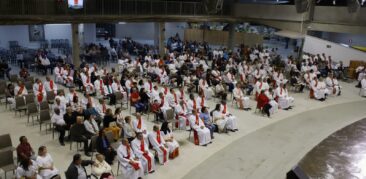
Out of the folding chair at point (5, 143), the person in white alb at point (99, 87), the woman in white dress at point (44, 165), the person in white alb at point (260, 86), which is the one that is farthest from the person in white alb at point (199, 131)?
the person in white alb at point (260, 86)

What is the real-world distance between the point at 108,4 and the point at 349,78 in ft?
50.5

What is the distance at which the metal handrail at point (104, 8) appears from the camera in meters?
16.3

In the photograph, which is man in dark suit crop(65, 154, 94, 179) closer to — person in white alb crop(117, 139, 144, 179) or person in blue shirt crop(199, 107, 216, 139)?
person in white alb crop(117, 139, 144, 179)

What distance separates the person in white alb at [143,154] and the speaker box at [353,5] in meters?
18.4

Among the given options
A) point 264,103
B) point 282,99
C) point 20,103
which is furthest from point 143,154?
point 282,99

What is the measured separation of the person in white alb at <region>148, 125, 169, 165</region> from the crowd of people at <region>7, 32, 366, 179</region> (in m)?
0.03

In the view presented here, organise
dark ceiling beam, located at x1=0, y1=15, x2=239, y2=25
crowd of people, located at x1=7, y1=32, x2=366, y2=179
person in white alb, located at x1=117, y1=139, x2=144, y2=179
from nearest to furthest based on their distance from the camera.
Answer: person in white alb, located at x1=117, y1=139, x2=144, y2=179
crowd of people, located at x1=7, y1=32, x2=366, y2=179
dark ceiling beam, located at x1=0, y1=15, x2=239, y2=25

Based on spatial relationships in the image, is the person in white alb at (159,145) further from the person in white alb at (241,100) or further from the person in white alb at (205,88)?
the person in white alb at (205,88)

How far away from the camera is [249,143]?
11.1 metres

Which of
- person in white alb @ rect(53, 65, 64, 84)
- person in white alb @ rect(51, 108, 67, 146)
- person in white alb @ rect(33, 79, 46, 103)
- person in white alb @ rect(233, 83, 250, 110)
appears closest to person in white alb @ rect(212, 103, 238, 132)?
person in white alb @ rect(233, 83, 250, 110)

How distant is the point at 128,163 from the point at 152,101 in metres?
4.83

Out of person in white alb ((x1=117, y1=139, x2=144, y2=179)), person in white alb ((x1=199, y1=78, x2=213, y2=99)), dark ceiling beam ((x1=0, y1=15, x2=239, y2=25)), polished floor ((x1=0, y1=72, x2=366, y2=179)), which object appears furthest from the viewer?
dark ceiling beam ((x1=0, y1=15, x2=239, y2=25))

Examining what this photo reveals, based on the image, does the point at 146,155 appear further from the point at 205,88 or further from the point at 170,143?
the point at 205,88

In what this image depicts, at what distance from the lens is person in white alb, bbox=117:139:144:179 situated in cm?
833
